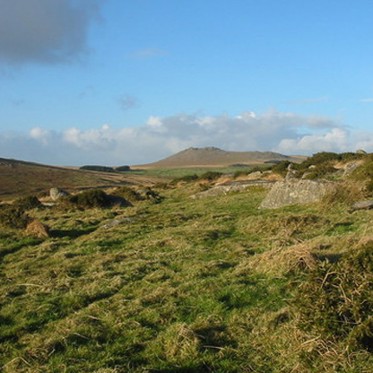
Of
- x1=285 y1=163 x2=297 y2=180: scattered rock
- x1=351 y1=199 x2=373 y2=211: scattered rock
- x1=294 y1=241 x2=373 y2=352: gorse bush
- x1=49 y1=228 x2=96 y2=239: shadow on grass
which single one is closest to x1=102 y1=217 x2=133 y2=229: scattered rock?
x1=49 y1=228 x2=96 y2=239: shadow on grass

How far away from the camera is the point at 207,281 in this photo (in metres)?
10.5

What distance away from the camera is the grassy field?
707 centimetres

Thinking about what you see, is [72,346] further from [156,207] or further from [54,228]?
[156,207]

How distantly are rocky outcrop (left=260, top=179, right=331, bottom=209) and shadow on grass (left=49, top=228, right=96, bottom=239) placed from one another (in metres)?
7.99

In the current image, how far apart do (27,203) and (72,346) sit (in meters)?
27.0

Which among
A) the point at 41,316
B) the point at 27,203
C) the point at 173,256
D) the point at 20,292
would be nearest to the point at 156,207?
the point at 27,203

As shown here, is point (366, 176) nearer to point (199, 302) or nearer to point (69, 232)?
point (69, 232)

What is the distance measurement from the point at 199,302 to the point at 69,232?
12.4 metres

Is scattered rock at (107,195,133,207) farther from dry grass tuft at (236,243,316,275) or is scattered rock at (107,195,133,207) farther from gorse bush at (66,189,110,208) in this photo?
dry grass tuft at (236,243,316,275)

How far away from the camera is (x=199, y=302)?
371 inches

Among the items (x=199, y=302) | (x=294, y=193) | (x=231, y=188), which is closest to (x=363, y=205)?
(x=294, y=193)

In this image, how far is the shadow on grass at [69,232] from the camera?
66.2 feet

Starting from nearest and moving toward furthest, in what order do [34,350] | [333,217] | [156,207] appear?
[34,350]
[333,217]
[156,207]

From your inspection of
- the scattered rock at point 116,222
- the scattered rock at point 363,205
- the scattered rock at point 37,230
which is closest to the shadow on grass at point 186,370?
the scattered rock at point 363,205
